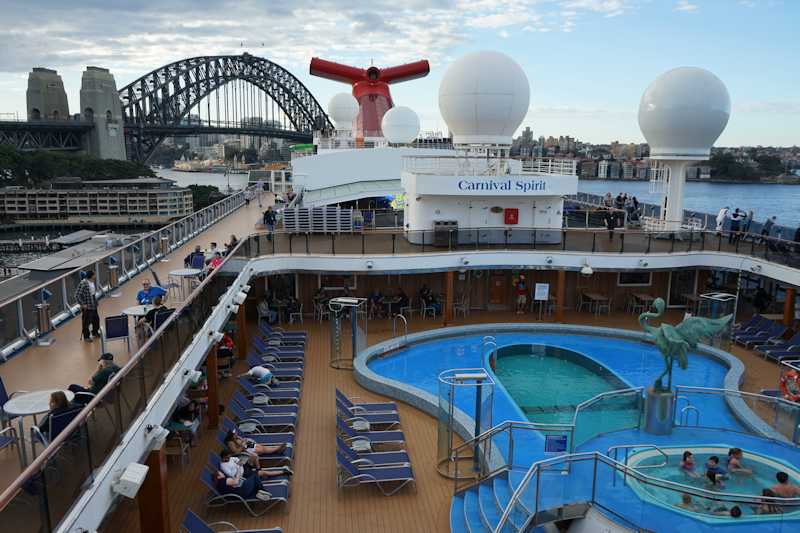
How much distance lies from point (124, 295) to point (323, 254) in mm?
6317

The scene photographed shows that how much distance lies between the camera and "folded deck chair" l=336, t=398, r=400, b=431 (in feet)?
35.1

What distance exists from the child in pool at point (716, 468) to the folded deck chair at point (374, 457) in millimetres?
4613

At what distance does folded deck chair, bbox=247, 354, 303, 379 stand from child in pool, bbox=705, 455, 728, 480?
8170 millimetres

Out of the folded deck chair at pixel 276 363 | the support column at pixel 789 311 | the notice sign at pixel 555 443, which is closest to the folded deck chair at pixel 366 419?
the folded deck chair at pixel 276 363

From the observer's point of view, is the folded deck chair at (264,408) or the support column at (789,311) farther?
the support column at (789,311)

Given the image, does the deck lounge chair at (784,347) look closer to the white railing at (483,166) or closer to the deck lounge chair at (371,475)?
the white railing at (483,166)

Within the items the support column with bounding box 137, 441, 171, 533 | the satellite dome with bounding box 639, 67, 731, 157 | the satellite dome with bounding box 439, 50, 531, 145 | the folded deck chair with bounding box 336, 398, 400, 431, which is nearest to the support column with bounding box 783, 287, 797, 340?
the satellite dome with bounding box 639, 67, 731, 157

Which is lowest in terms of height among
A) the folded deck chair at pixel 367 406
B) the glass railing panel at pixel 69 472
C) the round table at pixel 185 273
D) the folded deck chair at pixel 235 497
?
the folded deck chair at pixel 235 497

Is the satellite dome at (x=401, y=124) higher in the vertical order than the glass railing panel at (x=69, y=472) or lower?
higher

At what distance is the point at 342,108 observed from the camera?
38969 mm

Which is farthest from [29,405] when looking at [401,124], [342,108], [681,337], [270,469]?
[342,108]

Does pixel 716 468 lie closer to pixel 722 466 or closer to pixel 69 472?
pixel 722 466

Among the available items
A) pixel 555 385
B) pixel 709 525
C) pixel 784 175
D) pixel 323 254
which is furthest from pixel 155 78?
pixel 784 175

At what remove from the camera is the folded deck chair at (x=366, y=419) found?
1071 centimetres
